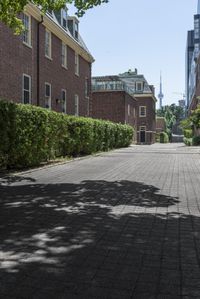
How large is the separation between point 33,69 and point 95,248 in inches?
789

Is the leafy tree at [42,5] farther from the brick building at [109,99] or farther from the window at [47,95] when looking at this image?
the brick building at [109,99]

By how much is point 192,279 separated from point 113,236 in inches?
70.2

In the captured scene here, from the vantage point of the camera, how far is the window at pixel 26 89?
75.0ft

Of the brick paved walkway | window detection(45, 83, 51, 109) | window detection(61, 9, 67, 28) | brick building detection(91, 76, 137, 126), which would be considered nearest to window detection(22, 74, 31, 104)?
window detection(45, 83, 51, 109)

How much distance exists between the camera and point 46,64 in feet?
84.9

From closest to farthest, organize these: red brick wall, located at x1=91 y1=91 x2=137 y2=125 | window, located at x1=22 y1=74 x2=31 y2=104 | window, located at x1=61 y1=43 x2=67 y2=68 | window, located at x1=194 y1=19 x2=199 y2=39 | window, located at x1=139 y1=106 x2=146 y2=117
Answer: window, located at x1=22 y1=74 x2=31 y2=104
window, located at x1=61 y1=43 x2=67 y2=68
red brick wall, located at x1=91 y1=91 x2=137 y2=125
window, located at x1=139 y1=106 x2=146 y2=117
window, located at x1=194 y1=19 x2=199 y2=39

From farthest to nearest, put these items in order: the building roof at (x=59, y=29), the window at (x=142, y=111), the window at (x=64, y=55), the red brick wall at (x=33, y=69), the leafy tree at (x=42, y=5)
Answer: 1. the window at (x=142, y=111)
2. the window at (x=64, y=55)
3. the building roof at (x=59, y=29)
4. the red brick wall at (x=33, y=69)
5. the leafy tree at (x=42, y=5)

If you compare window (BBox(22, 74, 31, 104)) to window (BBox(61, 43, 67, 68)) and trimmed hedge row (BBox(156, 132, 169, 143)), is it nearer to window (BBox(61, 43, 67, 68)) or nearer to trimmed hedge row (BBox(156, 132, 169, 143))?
window (BBox(61, 43, 67, 68))

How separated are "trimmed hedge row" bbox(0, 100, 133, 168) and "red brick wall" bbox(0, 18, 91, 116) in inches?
141

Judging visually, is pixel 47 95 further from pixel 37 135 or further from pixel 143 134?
pixel 143 134

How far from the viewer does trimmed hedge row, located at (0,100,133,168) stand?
13617 mm

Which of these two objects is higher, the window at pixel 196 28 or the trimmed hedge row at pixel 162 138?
the window at pixel 196 28

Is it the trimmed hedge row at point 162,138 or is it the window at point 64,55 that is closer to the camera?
the window at point 64,55

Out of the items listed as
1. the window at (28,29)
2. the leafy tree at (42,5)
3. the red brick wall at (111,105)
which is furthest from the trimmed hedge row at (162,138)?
the leafy tree at (42,5)
